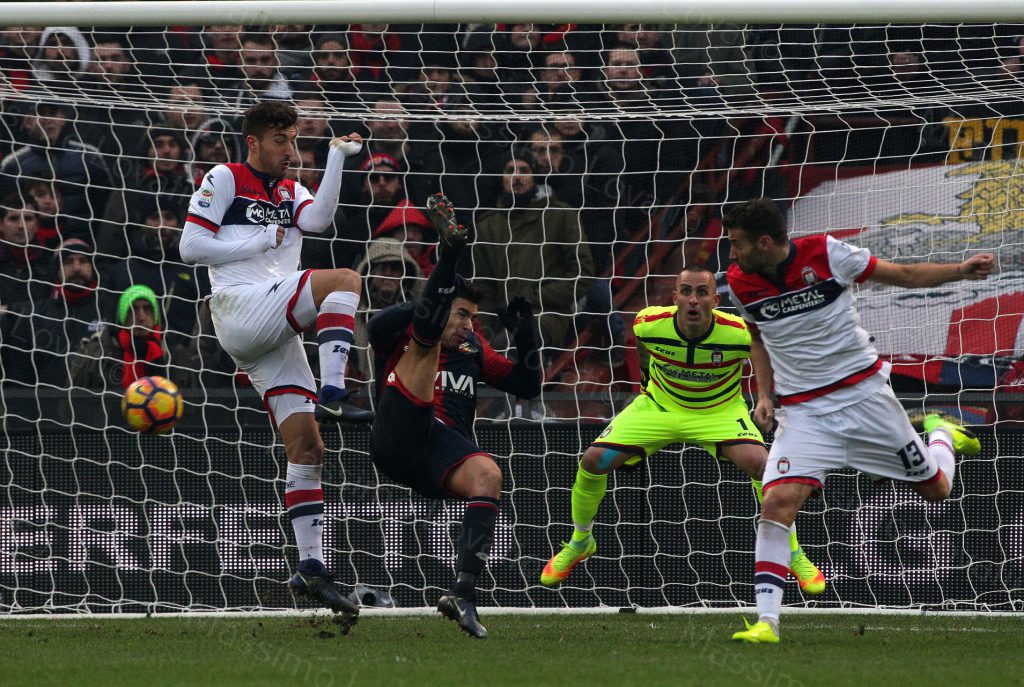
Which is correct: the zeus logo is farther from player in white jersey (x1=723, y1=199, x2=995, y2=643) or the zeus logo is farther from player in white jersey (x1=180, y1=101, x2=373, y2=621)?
player in white jersey (x1=723, y1=199, x2=995, y2=643)

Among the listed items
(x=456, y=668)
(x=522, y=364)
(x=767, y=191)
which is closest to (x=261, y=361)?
(x=522, y=364)

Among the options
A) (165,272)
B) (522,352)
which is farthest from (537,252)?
(165,272)

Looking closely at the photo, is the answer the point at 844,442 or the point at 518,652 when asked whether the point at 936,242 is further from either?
the point at 518,652

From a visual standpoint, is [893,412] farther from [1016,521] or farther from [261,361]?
[261,361]

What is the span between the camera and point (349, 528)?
846 cm

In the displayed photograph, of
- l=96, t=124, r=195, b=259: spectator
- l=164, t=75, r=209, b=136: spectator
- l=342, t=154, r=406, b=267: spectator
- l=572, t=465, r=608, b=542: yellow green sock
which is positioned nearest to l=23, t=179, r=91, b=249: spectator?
l=96, t=124, r=195, b=259: spectator

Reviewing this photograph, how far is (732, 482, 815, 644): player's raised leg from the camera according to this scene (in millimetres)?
6031

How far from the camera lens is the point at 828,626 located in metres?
7.31

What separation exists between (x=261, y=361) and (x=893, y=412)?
3132mm

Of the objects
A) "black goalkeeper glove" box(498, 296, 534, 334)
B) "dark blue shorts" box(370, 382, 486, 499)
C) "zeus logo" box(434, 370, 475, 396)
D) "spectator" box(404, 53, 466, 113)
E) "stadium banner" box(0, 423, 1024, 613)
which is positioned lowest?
"stadium banner" box(0, 423, 1024, 613)

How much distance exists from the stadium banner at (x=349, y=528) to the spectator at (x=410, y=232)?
1647 millimetres

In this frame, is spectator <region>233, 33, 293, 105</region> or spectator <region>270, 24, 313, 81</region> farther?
spectator <region>270, 24, 313, 81</region>

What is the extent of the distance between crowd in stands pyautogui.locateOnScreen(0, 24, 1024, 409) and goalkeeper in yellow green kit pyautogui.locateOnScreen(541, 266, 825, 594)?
111cm

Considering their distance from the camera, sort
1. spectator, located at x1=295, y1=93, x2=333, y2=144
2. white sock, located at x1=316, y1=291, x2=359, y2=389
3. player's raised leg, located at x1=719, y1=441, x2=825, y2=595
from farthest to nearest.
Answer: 1. spectator, located at x1=295, y1=93, x2=333, y2=144
2. player's raised leg, located at x1=719, y1=441, x2=825, y2=595
3. white sock, located at x1=316, y1=291, x2=359, y2=389
